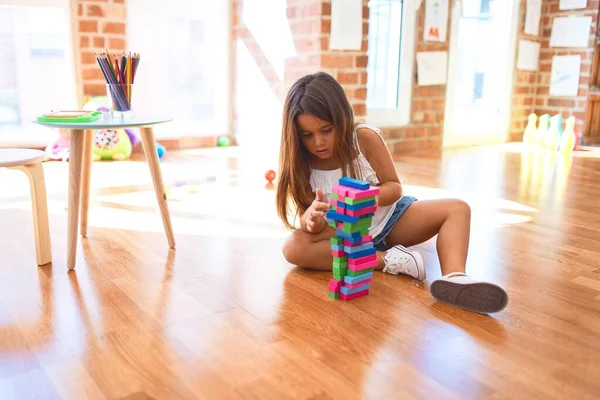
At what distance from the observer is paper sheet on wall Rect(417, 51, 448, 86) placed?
345cm

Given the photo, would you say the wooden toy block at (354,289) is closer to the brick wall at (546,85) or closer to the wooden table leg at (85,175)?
the wooden table leg at (85,175)

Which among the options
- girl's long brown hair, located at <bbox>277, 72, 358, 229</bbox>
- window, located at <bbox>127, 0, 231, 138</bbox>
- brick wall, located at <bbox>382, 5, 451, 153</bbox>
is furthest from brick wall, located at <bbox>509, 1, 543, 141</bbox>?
girl's long brown hair, located at <bbox>277, 72, 358, 229</bbox>

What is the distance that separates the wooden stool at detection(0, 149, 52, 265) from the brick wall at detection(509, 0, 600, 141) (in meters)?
3.59

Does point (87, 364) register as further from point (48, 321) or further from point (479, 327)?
point (479, 327)

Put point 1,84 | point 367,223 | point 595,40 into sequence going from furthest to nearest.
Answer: point 595,40
point 1,84
point 367,223

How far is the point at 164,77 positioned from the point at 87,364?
8.25 ft

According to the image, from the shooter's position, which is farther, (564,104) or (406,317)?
(564,104)

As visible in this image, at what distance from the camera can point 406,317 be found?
115 centimetres

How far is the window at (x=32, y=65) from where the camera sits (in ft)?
9.26

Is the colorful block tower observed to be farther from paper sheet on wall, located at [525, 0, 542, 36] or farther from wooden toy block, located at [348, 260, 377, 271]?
paper sheet on wall, located at [525, 0, 542, 36]

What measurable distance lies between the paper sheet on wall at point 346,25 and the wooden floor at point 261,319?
1319 millimetres

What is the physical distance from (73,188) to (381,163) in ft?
2.42

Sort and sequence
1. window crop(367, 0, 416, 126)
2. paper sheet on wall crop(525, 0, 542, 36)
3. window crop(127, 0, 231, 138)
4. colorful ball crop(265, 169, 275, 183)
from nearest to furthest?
colorful ball crop(265, 169, 275, 183)
window crop(127, 0, 231, 138)
window crop(367, 0, 416, 126)
paper sheet on wall crop(525, 0, 542, 36)

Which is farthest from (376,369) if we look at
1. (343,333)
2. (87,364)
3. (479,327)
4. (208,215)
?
(208,215)
